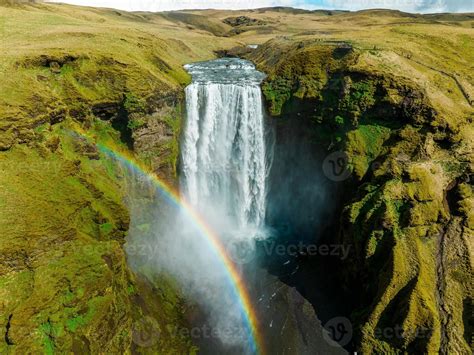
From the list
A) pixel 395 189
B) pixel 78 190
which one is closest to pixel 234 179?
pixel 395 189

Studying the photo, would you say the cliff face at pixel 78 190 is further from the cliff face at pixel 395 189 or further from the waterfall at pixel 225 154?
the cliff face at pixel 395 189

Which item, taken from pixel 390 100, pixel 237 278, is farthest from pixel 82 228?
pixel 390 100

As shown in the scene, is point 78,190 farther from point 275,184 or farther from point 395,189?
point 395,189

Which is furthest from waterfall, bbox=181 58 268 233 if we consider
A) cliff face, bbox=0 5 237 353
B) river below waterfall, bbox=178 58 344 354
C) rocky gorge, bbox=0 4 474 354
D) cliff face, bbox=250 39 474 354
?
cliff face, bbox=250 39 474 354

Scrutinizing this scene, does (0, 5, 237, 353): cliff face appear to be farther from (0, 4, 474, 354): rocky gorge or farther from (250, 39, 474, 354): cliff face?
(250, 39, 474, 354): cliff face

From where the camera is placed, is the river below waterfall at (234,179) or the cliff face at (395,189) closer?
the cliff face at (395,189)

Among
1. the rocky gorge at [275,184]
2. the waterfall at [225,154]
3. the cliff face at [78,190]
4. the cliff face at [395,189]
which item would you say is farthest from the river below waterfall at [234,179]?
the cliff face at [395,189]

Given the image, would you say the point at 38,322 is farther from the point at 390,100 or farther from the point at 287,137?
the point at 390,100
